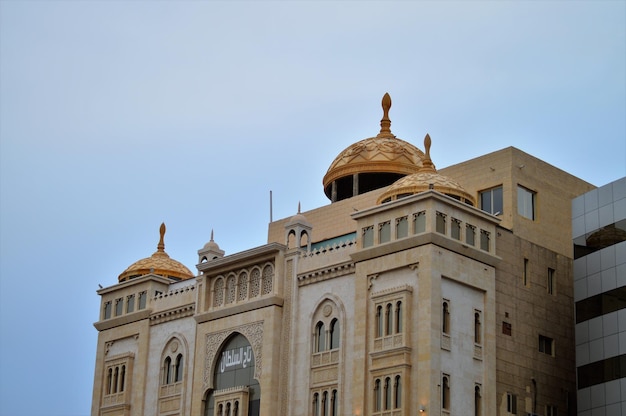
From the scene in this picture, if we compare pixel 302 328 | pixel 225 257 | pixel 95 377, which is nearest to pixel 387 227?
pixel 302 328

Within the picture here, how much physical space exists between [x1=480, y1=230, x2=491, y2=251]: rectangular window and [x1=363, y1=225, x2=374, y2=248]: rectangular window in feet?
16.6

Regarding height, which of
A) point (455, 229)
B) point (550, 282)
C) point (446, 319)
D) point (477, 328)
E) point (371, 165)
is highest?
point (371, 165)

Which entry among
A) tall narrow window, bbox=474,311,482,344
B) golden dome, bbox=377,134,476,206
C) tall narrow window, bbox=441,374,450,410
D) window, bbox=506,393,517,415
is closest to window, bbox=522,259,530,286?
golden dome, bbox=377,134,476,206

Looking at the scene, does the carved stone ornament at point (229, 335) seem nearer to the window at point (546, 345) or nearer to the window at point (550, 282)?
the window at point (546, 345)

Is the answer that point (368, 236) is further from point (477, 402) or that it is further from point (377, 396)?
point (477, 402)

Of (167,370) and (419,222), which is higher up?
(419,222)

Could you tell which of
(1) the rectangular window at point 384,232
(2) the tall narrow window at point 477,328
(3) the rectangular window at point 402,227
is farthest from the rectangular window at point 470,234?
(1) the rectangular window at point 384,232

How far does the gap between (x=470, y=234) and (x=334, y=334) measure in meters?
7.92

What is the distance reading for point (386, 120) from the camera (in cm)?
7544

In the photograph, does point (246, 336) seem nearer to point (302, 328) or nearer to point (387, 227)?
point (302, 328)

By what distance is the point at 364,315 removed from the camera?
2280 inches

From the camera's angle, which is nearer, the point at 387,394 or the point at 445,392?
the point at 445,392

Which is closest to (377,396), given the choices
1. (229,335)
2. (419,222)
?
(419,222)

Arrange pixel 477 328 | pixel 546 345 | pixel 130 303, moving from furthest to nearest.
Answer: pixel 130 303 < pixel 546 345 < pixel 477 328
